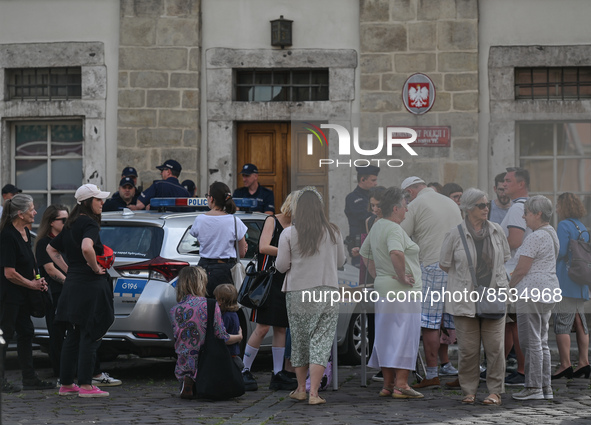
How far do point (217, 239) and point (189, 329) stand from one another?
117cm

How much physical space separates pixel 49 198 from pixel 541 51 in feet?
24.0

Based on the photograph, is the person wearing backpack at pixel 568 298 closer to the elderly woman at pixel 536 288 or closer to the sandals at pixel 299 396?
the elderly woman at pixel 536 288

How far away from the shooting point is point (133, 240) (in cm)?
895

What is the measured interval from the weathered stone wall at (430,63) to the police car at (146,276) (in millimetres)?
5430

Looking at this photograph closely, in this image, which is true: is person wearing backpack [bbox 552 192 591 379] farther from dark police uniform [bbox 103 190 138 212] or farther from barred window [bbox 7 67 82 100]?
barred window [bbox 7 67 82 100]

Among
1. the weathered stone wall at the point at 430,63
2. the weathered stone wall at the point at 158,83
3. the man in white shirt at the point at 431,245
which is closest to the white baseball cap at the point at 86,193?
the man in white shirt at the point at 431,245

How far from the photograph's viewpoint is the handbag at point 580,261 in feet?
30.0

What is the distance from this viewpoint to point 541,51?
1398 cm

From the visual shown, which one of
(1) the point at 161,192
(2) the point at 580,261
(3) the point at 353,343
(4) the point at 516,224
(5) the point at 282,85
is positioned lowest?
(3) the point at 353,343

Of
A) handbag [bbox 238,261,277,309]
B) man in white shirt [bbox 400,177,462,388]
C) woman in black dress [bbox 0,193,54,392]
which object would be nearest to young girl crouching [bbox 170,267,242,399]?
handbag [bbox 238,261,277,309]

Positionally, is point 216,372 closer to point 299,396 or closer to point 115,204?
point 299,396

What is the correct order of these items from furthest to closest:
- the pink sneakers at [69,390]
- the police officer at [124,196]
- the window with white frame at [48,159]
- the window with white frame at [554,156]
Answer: the window with white frame at [48,159] < the window with white frame at [554,156] < the police officer at [124,196] < the pink sneakers at [69,390]

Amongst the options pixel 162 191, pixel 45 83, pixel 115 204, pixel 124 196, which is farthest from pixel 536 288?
pixel 45 83

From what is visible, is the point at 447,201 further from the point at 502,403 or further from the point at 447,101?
the point at 447,101
